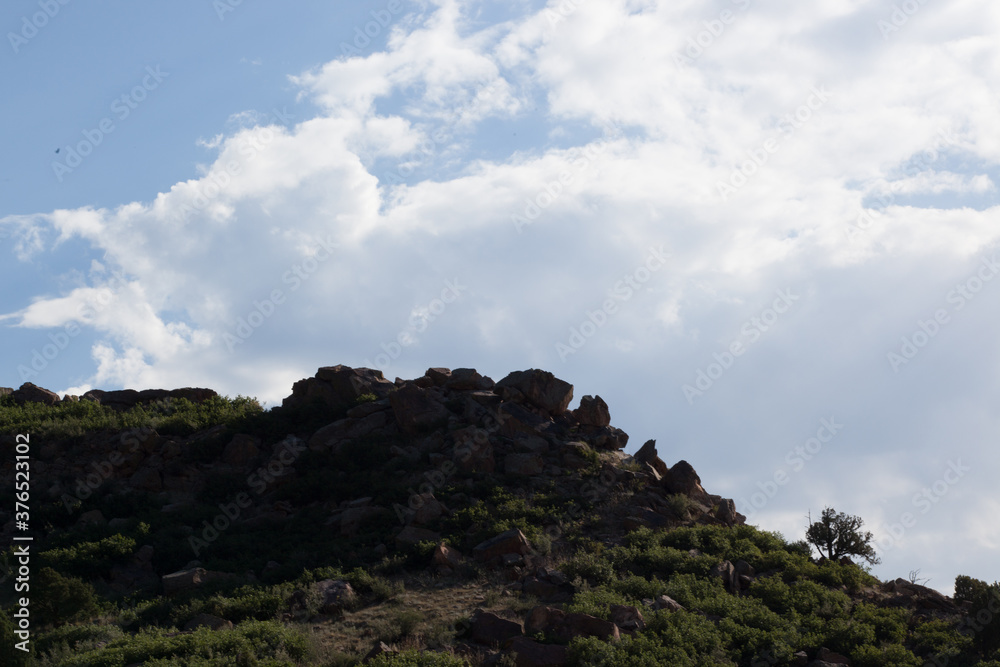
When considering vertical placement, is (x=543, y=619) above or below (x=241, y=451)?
below

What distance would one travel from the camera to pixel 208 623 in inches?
666

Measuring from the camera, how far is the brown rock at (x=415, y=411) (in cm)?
2852

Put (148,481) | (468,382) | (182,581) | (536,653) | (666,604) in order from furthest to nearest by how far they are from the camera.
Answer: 1. (468,382)
2. (148,481)
3. (182,581)
4. (666,604)
5. (536,653)

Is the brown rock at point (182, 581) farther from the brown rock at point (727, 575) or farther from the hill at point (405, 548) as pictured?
the brown rock at point (727, 575)

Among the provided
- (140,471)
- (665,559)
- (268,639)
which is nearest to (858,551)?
(665,559)

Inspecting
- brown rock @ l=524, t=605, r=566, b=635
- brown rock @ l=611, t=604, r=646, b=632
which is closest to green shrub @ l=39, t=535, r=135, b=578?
brown rock @ l=524, t=605, r=566, b=635

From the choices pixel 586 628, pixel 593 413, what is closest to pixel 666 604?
pixel 586 628

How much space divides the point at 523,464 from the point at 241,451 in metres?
10.7

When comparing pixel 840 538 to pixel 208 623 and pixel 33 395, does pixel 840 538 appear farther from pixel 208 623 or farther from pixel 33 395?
pixel 33 395

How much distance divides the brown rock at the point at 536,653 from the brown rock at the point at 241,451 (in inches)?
642

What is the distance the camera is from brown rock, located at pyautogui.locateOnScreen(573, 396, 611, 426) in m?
29.9

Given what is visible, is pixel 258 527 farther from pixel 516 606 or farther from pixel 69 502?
pixel 516 606

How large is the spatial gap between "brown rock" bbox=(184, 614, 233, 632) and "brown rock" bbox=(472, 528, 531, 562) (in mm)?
6684

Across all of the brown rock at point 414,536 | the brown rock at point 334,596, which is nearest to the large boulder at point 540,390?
the brown rock at point 414,536
